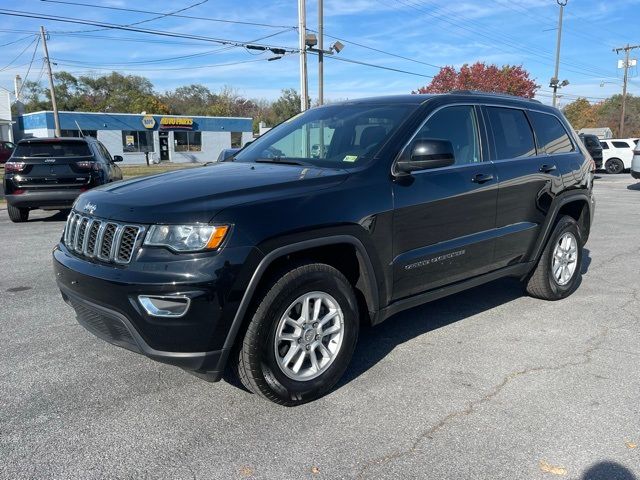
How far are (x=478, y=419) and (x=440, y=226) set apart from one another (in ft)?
4.51

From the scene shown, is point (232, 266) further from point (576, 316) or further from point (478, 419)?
point (576, 316)

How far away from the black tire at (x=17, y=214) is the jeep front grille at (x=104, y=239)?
8467 mm

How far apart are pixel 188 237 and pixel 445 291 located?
6.90 feet

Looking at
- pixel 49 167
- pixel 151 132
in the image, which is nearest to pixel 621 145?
pixel 49 167

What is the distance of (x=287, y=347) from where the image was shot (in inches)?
130

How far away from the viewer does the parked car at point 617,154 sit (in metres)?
26.2

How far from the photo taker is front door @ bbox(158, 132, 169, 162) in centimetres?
4632

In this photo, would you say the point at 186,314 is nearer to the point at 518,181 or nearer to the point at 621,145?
the point at 518,181

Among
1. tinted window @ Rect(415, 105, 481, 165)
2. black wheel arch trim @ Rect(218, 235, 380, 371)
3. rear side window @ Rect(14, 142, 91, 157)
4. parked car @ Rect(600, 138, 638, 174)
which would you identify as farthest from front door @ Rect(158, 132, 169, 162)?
black wheel arch trim @ Rect(218, 235, 380, 371)

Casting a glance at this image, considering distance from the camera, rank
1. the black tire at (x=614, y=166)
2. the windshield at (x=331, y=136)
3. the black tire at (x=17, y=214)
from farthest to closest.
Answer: the black tire at (x=614, y=166) → the black tire at (x=17, y=214) → the windshield at (x=331, y=136)

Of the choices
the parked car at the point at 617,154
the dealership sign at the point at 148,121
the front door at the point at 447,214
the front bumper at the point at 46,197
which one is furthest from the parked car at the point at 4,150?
the front door at the point at 447,214

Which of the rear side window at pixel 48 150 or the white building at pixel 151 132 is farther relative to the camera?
the white building at pixel 151 132

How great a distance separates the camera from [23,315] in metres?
4.93

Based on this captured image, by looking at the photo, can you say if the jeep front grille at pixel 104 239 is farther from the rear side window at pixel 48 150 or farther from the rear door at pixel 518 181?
the rear side window at pixel 48 150
